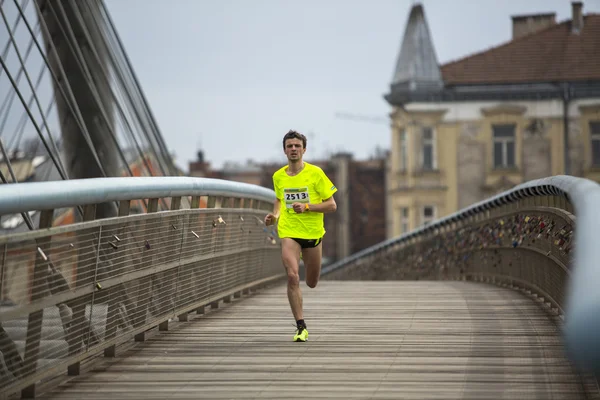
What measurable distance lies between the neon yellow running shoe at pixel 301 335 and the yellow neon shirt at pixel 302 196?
83cm

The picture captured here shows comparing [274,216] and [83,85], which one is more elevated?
[83,85]

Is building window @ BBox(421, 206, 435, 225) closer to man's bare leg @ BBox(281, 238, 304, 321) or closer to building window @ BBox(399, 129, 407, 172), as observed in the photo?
building window @ BBox(399, 129, 407, 172)

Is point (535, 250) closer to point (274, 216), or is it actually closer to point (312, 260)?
point (312, 260)

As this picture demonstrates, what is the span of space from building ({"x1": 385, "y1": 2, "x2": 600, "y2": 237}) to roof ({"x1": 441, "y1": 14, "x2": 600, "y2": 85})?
0.04 m

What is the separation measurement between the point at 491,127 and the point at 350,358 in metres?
45.1

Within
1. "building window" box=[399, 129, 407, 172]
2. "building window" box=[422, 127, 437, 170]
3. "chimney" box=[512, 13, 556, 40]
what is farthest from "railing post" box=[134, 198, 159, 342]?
"chimney" box=[512, 13, 556, 40]

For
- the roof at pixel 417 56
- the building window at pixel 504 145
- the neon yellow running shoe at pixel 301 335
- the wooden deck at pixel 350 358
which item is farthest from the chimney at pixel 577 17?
the neon yellow running shoe at pixel 301 335

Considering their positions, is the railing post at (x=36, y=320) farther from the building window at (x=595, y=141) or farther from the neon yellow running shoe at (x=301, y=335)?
the building window at (x=595, y=141)

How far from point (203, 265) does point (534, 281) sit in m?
3.59

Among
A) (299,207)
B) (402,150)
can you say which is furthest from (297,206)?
(402,150)

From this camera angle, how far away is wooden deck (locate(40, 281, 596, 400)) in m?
6.92

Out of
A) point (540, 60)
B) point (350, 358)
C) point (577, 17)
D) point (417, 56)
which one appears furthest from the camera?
point (417, 56)

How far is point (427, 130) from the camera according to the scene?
5278 cm

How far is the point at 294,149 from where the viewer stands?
31.3 feet
